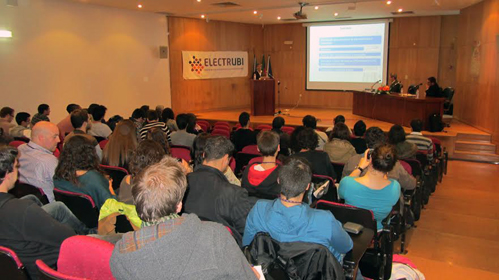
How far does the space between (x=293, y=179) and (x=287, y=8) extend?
379 inches

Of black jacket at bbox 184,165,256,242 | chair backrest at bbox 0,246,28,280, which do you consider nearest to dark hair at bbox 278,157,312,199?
black jacket at bbox 184,165,256,242

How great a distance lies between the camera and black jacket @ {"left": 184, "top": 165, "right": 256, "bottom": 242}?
2.54 m

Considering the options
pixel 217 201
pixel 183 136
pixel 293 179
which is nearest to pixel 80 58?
pixel 183 136

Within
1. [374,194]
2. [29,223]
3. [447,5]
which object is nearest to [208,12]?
[447,5]

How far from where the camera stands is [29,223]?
205cm

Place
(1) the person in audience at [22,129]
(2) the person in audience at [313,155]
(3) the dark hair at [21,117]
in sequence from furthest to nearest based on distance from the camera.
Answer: (3) the dark hair at [21,117], (1) the person in audience at [22,129], (2) the person in audience at [313,155]

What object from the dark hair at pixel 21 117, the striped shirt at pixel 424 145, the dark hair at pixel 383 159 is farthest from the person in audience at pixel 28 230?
the dark hair at pixel 21 117

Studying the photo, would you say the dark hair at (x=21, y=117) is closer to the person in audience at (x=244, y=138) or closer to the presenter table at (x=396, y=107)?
the person in audience at (x=244, y=138)

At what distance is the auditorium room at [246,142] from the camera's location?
194cm

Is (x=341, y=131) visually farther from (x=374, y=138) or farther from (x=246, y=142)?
(x=246, y=142)

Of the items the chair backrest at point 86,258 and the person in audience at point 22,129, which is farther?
the person in audience at point 22,129

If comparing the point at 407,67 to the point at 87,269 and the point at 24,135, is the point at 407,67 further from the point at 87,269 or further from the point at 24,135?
the point at 87,269

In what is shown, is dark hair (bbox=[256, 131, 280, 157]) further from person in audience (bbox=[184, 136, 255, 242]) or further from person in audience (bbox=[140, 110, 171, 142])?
person in audience (bbox=[140, 110, 171, 142])

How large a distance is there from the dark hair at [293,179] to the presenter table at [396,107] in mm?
8007
